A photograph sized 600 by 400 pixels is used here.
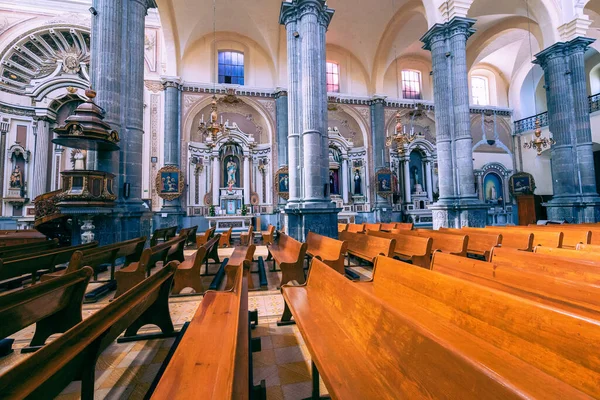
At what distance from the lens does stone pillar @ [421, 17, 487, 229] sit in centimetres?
862

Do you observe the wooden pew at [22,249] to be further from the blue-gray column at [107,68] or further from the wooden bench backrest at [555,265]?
the wooden bench backrest at [555,265]

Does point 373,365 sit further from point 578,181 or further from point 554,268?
point 578,181

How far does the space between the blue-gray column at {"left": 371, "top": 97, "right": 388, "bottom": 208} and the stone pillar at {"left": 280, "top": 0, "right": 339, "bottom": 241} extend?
9.47 metres

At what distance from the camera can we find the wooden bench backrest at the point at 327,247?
3940 millimetres

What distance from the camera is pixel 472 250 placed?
15.3ft

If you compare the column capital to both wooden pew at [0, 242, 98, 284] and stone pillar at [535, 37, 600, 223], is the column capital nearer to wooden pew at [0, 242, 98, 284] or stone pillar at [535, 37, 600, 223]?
stone pillar at [535, 37, 600, 223]

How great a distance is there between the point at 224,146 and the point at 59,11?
31.2 feet

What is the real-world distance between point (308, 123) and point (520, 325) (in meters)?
6.49

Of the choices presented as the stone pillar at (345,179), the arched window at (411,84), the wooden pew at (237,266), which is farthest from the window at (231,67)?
the wooden pew at (237,266)

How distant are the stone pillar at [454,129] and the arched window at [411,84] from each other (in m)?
9.11

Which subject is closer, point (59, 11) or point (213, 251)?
point (213, 251)

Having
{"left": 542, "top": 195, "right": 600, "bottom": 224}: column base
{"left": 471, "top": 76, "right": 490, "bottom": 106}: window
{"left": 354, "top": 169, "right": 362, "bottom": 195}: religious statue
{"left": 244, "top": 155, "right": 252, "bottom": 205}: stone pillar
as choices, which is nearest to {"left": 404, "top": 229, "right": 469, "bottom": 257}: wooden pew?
{"left": 542, "top": 195, "right": 600, "bottom": 224}: column base

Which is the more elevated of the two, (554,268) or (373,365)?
(554,268)

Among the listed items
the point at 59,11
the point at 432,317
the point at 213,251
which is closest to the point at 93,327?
the point at 432,317
